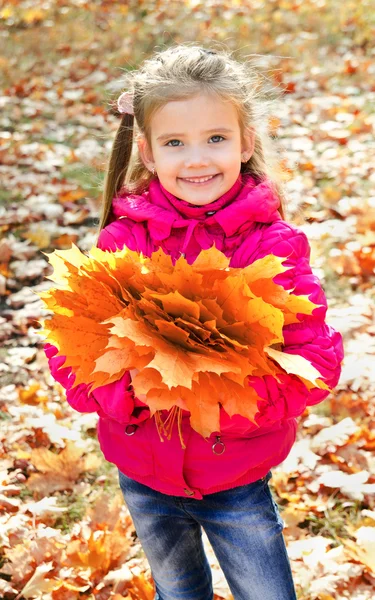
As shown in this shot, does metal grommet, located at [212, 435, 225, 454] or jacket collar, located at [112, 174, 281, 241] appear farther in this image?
jacket collar, located at [112, 174, 281, 241]

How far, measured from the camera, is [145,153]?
2057 mm

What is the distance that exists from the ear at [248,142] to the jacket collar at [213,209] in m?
0.07

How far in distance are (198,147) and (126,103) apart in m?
0.38

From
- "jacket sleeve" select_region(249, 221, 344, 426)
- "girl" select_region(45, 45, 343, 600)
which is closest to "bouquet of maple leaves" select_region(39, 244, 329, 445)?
"jacket sleeve" select_region(249, 221, 344, 426)

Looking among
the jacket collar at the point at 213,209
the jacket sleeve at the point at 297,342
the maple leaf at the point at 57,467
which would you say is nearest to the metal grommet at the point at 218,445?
Result: the jacket sleeve at the point at 297,342

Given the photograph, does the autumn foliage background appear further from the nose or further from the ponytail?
the nose

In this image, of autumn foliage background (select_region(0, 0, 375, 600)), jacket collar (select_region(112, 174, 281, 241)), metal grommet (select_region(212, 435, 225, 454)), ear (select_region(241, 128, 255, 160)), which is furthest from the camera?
autumn foliage background (select_region(0, 0, 375, 600))

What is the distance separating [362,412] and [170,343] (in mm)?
1966

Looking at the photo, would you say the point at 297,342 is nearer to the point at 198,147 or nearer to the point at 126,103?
the point at 198,147

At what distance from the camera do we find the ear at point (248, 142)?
1.99 metres

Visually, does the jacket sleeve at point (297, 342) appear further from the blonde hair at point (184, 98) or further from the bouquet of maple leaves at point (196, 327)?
the blonde hair at point (184, 98)

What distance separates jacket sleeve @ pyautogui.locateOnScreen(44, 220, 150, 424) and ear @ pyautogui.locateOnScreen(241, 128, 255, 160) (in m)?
0.40

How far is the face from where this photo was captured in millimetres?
1812

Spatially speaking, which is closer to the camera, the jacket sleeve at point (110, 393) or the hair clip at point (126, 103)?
the jacket sleeve at point (110, 393)
